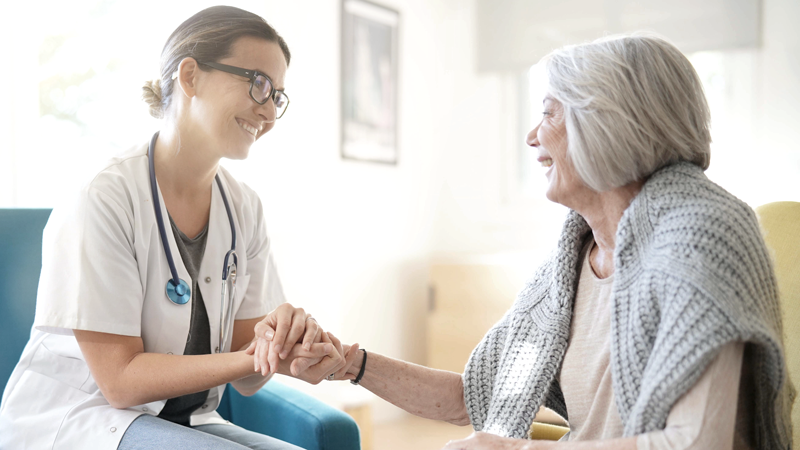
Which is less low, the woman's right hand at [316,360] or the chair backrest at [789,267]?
the chair backrest at [789,267]

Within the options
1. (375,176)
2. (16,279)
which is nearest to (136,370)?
(16,279)

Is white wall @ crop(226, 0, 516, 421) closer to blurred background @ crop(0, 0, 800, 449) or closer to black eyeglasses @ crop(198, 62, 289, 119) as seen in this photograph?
blurred background @ crop(0, 0, 800, 449)

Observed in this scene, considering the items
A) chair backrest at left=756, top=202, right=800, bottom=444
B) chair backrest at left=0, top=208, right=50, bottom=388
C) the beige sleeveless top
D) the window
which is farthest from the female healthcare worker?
chair backrest at left=756, top=202, right=800, bottom=444

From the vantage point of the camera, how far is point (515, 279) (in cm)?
355

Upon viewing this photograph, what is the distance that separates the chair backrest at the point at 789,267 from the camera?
1.31 m

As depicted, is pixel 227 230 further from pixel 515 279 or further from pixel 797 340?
pixel 515 279

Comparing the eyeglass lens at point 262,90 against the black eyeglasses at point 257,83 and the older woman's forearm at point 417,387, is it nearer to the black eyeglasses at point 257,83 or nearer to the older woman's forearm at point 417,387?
the black eyeglasses at point 257,83

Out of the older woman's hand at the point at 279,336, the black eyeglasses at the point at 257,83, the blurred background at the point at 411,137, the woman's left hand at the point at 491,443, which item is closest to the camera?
the woman's left hand at the point at 491,443

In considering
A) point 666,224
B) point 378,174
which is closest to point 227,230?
point 666,224

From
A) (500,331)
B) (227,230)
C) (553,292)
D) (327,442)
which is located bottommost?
(327,442)

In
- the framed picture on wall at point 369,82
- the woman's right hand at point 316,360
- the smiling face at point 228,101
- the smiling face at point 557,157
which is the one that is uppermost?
the framed picture on wall at point 369,82

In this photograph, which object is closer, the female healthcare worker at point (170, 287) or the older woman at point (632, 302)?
the older woman at point (632, 302)

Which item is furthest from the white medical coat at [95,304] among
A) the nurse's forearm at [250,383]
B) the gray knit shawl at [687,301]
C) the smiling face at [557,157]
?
the gray knit shawl at [687,301]

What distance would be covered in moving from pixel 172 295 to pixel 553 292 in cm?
80
